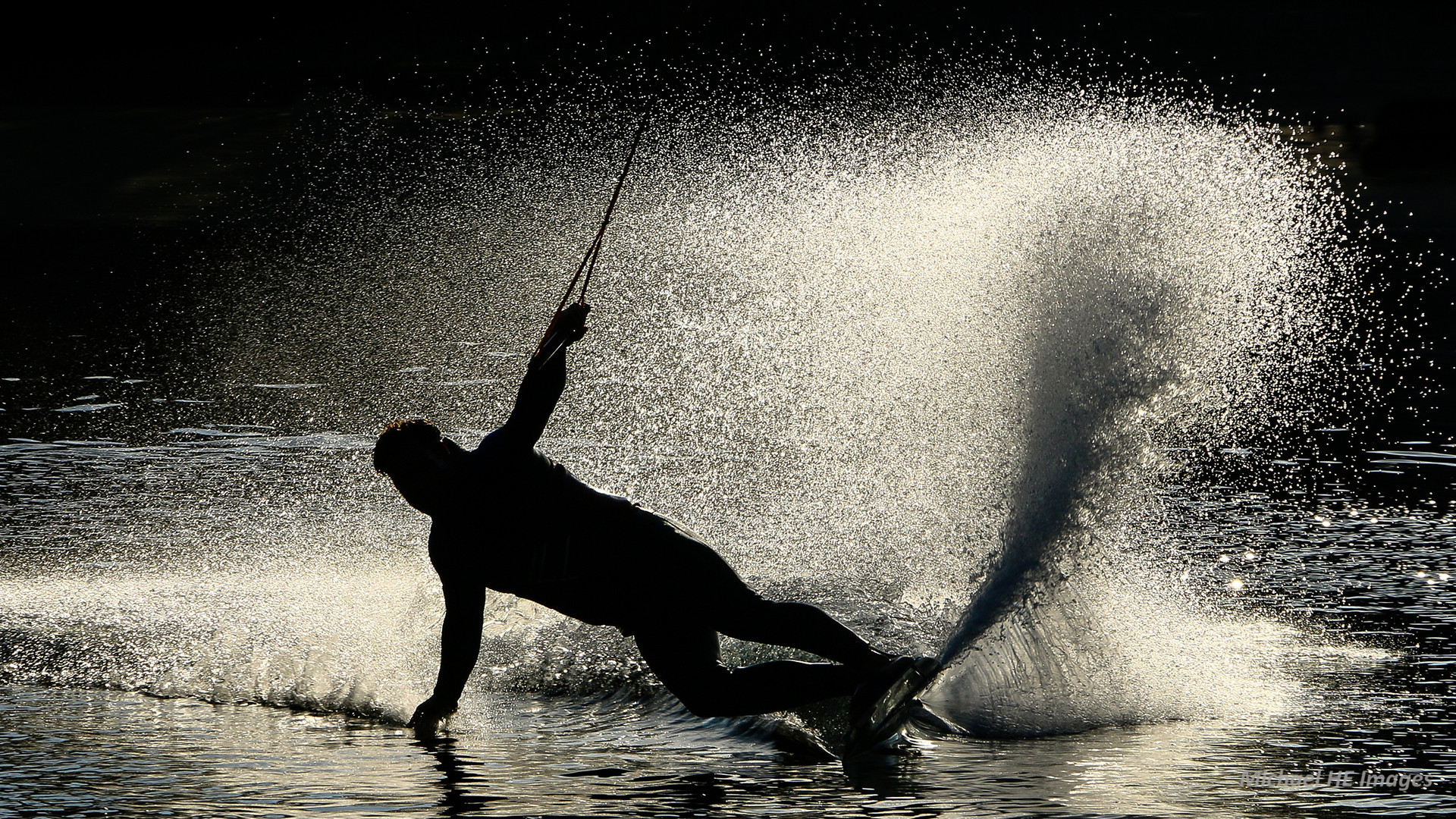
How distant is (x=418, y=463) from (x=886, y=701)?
153 cm

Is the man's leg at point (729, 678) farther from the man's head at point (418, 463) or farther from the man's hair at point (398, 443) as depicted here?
the man's hair at point (398, 443)

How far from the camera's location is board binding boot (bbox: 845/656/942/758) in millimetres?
5051

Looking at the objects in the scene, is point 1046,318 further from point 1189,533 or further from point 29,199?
point 29,199

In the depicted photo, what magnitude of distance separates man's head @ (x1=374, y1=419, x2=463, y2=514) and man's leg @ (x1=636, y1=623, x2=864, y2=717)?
0.73m

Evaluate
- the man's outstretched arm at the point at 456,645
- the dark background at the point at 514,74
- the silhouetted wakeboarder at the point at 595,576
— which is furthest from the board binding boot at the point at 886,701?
the dark background at the point at 514,74

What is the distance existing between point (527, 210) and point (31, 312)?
762cm

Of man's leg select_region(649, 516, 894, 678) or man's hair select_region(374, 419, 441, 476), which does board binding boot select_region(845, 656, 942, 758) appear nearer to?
man's leg select_region(649, 516, 894, 678)

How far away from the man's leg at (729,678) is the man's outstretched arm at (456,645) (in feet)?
1.62

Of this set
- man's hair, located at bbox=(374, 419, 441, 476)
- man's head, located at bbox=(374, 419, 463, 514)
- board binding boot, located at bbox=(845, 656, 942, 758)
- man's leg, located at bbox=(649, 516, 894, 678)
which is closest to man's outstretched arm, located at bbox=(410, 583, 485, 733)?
man's head, located at bbox=(374, 419, 463, 514)

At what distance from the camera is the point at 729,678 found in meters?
5.17

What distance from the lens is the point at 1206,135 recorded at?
2236 centimetres

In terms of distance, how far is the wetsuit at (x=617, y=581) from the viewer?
5059 millimetres

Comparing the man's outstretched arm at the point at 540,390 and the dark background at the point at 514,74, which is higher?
the dark background at the point at 514,74

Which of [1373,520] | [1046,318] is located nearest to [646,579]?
[1046,318]
